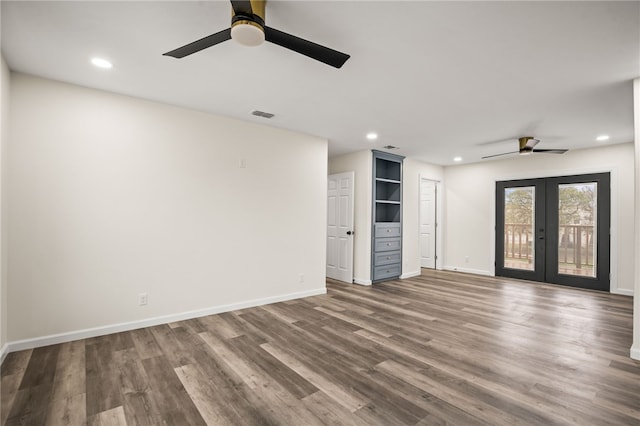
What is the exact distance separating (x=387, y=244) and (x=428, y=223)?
7.30 ft

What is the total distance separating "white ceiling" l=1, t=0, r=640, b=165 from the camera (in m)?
1.93

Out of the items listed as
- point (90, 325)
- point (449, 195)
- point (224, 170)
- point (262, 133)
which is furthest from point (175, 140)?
point (449, 195)

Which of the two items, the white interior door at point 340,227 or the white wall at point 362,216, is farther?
the white interior door at point 340,227

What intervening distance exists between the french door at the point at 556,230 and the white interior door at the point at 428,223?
142 centimetres

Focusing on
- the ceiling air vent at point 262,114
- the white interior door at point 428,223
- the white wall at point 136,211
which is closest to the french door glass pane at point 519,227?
the white interior door at point 428,223

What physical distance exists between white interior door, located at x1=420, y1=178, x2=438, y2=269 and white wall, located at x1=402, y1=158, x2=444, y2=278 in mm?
855

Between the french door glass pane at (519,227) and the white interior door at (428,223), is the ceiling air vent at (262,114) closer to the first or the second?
the white interior door at (428,223)

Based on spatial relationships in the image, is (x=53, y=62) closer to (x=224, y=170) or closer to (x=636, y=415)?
(x=224, y=170)

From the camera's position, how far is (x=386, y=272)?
6.06 meters

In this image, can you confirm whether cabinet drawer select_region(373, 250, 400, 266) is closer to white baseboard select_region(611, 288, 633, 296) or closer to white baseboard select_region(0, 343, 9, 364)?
white baseboard select_region(611, 288, 633, 296)

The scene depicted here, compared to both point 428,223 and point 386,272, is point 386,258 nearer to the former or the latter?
point 386,272

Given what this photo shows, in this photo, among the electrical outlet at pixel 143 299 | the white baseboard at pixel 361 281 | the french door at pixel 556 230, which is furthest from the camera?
the white baseboard at pixel 361 281

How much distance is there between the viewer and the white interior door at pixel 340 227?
5938 millimetres

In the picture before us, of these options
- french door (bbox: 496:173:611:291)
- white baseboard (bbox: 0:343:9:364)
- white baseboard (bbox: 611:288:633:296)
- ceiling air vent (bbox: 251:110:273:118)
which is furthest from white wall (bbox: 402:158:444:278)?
white baseboard (bbox: 0:343:9:364)
